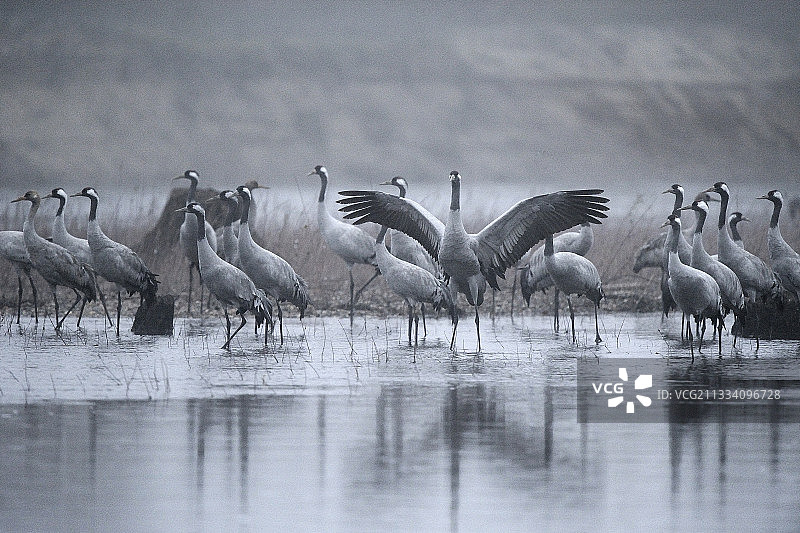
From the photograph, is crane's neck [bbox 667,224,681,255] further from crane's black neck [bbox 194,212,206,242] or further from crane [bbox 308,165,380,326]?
crane's black neck [bbox 194,212,206,242]

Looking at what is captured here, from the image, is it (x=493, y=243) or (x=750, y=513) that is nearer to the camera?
(x=750, y=513)

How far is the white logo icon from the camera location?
8203 mm

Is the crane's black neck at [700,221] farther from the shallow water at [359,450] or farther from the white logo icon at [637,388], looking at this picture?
the white logo icon at [637,388]

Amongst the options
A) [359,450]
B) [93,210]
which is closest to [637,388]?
[359,450]

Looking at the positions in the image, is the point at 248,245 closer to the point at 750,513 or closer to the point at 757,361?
the point at 757,361

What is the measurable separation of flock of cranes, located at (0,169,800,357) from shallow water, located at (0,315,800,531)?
3.96 ft

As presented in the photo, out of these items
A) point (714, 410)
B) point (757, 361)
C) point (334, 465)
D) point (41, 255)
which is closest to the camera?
point (334, 465)

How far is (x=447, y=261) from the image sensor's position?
11914 mm

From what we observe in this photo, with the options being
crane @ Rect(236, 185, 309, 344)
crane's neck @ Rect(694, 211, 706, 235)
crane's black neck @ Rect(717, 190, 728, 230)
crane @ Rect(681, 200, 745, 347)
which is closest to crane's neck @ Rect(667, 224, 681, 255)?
crane @ Rect(681, 200, 745, 347)

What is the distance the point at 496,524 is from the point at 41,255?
29.4 feet

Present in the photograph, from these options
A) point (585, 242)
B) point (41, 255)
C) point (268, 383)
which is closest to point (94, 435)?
point (268, 383)

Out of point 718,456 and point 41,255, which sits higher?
point 41,255

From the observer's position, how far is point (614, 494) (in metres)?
5.87

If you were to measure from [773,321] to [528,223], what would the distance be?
2673 mm
